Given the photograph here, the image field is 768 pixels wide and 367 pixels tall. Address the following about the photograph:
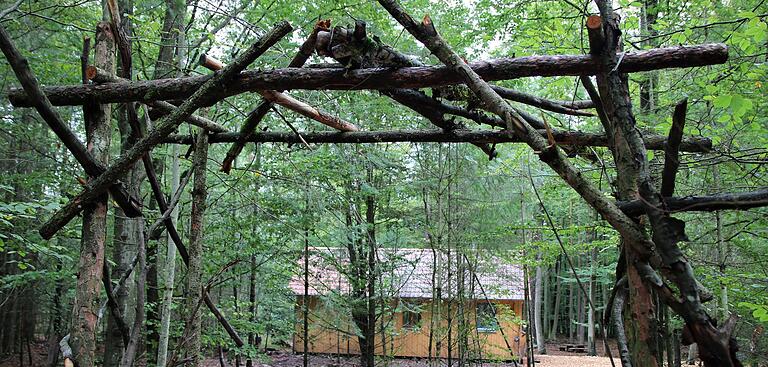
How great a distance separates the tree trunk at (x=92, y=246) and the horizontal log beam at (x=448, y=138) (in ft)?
1.94

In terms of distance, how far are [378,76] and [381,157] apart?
6692 millimetres

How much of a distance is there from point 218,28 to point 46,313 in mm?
12998

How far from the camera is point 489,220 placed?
949 cm

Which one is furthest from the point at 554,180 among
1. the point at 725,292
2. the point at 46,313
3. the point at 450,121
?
the point at 46,313

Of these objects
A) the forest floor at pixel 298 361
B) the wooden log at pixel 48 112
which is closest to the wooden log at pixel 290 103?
the wooden log at pixel 48 112

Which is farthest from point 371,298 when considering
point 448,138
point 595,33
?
point 595,33

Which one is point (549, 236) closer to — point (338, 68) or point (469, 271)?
point (469, 271)

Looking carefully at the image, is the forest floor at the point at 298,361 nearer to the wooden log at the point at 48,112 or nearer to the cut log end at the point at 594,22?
the wooden log at the point at 48,112

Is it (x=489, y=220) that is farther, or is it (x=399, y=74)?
(x=489, y=220)

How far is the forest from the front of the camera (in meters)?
Result: 2.12

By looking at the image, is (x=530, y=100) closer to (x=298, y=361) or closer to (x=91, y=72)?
(x=91, y=72)

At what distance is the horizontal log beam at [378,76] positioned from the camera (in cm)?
218

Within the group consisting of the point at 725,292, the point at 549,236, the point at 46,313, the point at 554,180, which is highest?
the point at 554,180

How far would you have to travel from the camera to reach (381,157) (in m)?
9.18
